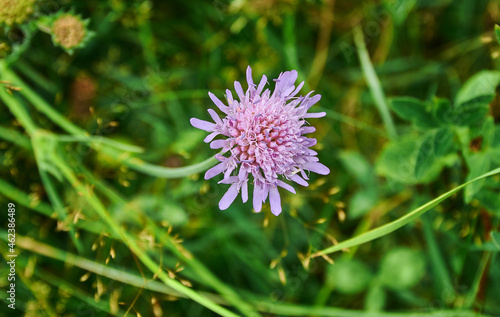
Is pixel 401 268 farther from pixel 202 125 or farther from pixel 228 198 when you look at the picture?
pixel 202 125

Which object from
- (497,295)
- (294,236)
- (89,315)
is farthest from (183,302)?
(497,295)

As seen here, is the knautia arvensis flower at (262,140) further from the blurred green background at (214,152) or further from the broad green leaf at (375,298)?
the broad green leaf at (375,298)

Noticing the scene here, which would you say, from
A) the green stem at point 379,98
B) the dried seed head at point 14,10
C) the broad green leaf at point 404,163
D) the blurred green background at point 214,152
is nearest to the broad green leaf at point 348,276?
the blurred green background at point 214,152

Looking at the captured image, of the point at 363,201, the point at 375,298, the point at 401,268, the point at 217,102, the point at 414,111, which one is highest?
the point at 414,111

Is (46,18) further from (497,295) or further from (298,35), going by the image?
(497,295)

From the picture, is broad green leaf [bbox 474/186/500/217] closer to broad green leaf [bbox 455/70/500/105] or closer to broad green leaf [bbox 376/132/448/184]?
broad green leaf [bbox 376/132/448/184]

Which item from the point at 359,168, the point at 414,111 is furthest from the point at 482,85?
the point at 359,168

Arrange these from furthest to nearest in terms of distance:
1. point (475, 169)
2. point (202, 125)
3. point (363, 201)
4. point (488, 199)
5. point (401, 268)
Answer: point (401, 268) < point (363, 201) < point (488, 199) < point (475, 169) < point (202, 125)
